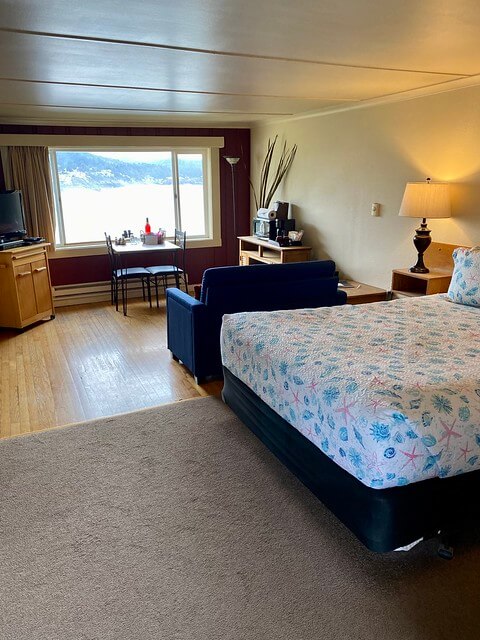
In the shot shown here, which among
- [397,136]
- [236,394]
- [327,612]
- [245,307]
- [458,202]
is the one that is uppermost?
[397,136]

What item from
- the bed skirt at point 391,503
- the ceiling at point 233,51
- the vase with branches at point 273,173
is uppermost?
the ceiling at point 233,51

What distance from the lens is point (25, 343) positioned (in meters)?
4.70

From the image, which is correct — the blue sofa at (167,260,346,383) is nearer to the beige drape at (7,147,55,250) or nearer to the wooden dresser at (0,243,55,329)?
the wooden dresser at (0,243,55,329)

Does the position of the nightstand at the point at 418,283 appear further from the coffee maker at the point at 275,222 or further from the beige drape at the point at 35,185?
the beige drape at the point at 35,185

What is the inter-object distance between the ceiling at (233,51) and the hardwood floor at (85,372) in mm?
2177

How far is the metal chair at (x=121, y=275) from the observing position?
562cm

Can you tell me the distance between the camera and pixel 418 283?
13.3ft

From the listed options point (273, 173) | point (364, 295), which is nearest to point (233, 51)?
point (364, 295)

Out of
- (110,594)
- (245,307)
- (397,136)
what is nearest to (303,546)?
(110,594)

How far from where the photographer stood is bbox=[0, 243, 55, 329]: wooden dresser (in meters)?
4.84

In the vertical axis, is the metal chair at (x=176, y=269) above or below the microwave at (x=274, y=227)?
below

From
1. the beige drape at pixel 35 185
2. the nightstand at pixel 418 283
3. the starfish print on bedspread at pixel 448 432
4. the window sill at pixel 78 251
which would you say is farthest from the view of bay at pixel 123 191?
the starfish print on bedspread at pixel 448 432

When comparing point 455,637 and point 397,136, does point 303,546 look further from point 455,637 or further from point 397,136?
point 397,136

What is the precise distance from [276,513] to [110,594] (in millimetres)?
811
